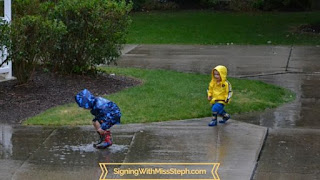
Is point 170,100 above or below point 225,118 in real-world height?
below

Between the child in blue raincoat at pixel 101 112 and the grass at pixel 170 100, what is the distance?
4.11ft

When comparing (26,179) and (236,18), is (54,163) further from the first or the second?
(236,18)

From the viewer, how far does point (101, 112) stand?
659 cm

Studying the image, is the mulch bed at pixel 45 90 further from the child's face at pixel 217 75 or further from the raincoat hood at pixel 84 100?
the child's face at pixel 217 75

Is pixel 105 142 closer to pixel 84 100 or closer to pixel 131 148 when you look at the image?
pixel 131 148

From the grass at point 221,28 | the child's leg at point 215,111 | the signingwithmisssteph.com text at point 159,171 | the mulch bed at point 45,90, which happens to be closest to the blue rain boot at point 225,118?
the child's leg at point 215,111

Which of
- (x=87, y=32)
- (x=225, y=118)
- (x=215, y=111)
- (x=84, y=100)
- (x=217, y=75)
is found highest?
(x=87, y=32)

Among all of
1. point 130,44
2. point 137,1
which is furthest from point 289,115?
point 137,1

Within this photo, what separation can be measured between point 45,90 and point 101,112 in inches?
137

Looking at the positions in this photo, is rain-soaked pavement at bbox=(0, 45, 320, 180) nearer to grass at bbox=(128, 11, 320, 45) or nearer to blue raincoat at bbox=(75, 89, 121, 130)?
blue raincoat at bbox=(75, 89, 121, 130)

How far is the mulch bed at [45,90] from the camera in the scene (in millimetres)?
8570

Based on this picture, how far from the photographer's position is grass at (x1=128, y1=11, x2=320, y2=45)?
58.9ft

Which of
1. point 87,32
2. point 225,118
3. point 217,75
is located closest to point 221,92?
point 217,75

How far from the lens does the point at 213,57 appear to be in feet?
48.1
